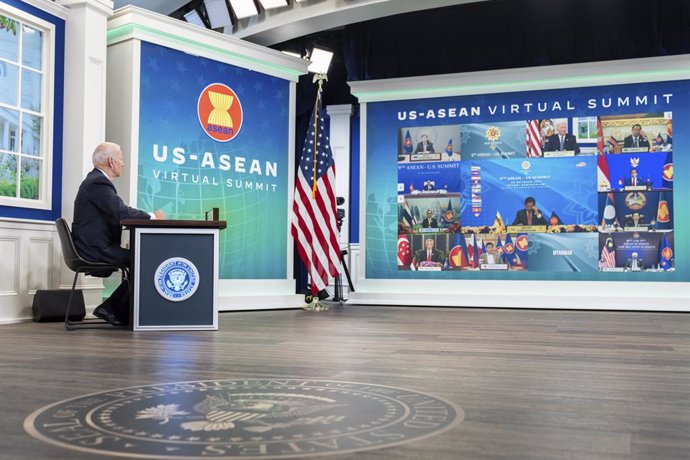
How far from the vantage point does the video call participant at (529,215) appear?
7.71m

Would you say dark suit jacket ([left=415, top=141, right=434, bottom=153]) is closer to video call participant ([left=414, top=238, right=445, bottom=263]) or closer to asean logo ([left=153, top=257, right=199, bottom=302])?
video call participant ([left=414, top=238, right=445, bottom=263])

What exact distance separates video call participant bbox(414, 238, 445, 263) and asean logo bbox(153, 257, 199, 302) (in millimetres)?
3959

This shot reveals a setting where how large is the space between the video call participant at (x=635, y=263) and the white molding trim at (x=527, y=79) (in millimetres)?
1788

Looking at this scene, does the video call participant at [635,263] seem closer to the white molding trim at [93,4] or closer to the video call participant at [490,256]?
the video call participant at [490,256]

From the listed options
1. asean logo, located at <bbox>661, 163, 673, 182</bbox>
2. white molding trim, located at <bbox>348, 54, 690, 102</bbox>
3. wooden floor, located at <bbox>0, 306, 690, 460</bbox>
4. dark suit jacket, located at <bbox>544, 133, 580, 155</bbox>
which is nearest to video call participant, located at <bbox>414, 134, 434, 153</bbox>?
white molding trim, located at <bbox>348, 54, 690, 102</bbox>

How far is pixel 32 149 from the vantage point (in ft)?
18.1

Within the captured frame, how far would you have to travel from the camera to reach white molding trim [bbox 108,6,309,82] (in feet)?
20.7

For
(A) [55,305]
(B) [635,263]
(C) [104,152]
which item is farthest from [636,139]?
(A) [55,305]

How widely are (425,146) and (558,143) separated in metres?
1.44

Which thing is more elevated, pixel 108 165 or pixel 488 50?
pixel 488 50

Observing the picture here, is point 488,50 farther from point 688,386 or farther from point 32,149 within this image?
point 688,386

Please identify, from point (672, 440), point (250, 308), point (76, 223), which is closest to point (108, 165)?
point (76, 223)

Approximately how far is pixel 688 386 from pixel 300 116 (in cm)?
739

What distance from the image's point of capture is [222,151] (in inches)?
275
